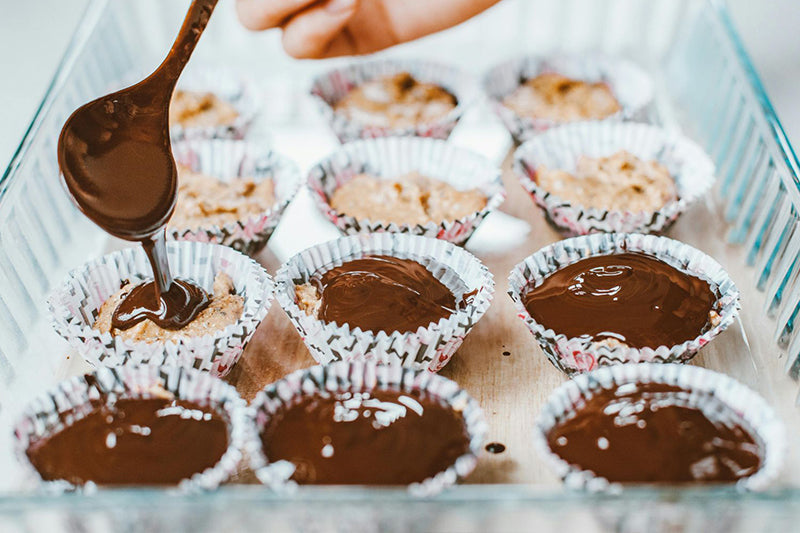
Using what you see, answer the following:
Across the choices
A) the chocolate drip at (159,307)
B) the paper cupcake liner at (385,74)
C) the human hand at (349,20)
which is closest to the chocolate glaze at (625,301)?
the chocolate drip at (159,307)

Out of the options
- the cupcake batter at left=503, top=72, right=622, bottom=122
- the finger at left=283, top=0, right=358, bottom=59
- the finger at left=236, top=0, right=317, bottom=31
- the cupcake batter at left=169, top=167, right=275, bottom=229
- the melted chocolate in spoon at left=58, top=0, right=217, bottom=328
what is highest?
the finger at left=236, top=0, right=317, bottom=31

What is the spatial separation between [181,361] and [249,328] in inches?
7.7

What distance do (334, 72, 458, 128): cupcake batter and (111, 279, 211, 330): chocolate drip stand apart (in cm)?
133

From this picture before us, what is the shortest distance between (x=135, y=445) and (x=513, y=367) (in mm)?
1106

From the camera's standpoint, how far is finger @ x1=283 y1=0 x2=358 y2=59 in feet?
10.2

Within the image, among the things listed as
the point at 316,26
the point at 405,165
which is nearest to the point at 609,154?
the point at 405,165

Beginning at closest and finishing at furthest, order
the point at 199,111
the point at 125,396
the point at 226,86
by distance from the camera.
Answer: the point at 125,396
the point at 199,111
the point at 226,86

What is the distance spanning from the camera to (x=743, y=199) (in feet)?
10.4

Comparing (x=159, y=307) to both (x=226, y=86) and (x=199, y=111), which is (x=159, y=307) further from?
(x=226, y=86)

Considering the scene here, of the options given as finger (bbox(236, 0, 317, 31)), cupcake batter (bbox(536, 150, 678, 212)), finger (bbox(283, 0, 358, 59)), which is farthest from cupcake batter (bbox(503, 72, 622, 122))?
finger (bbox(236, 0, 317, 31))

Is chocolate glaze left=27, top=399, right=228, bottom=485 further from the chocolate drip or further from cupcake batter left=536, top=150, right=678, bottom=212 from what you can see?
cupcake batter left=536, top=150, right=678, bottom=212

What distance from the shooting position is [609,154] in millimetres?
3361

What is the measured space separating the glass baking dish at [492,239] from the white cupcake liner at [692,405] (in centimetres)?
11

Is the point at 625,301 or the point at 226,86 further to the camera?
the point at 226,86
